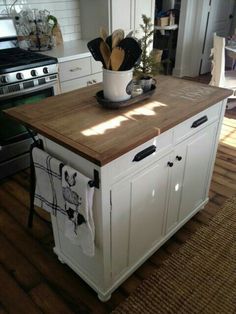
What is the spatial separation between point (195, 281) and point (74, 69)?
7.01 feet

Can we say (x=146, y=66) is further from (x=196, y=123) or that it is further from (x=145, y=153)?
(x=145, y=153)

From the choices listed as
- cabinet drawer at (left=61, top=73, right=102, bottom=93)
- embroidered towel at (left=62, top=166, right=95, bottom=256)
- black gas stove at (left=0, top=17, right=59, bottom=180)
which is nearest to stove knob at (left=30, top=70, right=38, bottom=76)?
black gas stove at (left=0, top=17, right=59, bottom=180)

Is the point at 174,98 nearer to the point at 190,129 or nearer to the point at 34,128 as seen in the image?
the point at 190,129

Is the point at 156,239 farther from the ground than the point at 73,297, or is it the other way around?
the point at 156,239

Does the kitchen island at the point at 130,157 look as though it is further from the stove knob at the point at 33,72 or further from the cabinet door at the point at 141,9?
the cabinet door at the point at 141,9

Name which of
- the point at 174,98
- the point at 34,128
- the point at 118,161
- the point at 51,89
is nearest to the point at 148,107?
the point at 174,98

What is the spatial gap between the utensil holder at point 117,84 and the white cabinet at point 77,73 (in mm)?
1401

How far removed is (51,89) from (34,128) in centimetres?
143

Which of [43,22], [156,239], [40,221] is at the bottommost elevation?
[40,221]

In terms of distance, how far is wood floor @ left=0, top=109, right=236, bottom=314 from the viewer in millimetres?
1574

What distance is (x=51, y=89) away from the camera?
8.70 ft

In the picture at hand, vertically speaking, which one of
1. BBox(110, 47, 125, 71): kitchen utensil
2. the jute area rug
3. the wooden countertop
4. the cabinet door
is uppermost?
the cabinet door

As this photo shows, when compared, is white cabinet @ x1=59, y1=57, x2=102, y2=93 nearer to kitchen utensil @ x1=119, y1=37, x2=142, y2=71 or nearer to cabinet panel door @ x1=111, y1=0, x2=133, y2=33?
cabinet panel door @ x1=111, y1=0, x2=133, y2=33

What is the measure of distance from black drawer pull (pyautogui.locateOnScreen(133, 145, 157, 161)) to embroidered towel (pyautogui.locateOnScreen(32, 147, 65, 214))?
1.12ft
